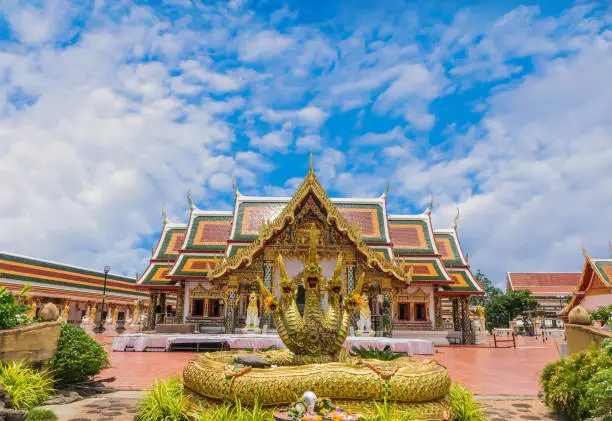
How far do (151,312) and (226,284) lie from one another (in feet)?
23.9

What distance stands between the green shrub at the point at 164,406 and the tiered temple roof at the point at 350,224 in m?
12.5

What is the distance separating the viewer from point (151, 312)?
2317 centimetres

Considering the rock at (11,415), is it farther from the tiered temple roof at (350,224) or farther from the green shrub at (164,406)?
the tiered temple roof at (350,224)

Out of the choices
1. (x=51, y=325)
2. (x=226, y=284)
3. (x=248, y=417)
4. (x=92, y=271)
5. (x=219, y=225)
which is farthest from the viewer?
(x=92, y=271)

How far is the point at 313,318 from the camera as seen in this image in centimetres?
515

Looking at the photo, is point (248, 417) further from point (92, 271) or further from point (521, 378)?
point (92, 271)

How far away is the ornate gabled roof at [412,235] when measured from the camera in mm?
21422

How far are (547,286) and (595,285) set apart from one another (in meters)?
32.1

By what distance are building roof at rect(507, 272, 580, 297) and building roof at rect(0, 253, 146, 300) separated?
41.1m

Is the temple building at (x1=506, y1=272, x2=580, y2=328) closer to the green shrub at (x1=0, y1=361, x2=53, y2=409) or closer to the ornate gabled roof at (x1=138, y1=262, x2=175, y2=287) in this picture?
the ornate gabled roof at (x1=138, y1=262, x2=175, y2=287)

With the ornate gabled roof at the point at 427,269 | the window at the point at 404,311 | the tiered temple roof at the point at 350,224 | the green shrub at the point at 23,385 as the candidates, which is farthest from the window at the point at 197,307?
the green shrub at the point at 23,385

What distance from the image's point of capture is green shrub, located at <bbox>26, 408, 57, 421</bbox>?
17.6ft

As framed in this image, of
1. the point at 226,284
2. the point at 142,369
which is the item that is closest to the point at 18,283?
the point at 226,284

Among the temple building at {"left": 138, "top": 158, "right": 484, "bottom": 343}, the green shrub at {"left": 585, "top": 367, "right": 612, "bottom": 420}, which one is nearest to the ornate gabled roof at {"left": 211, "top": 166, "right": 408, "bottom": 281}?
the temple building at {"left": 138, "top": 158, "right": 484, "bottom": 343}
